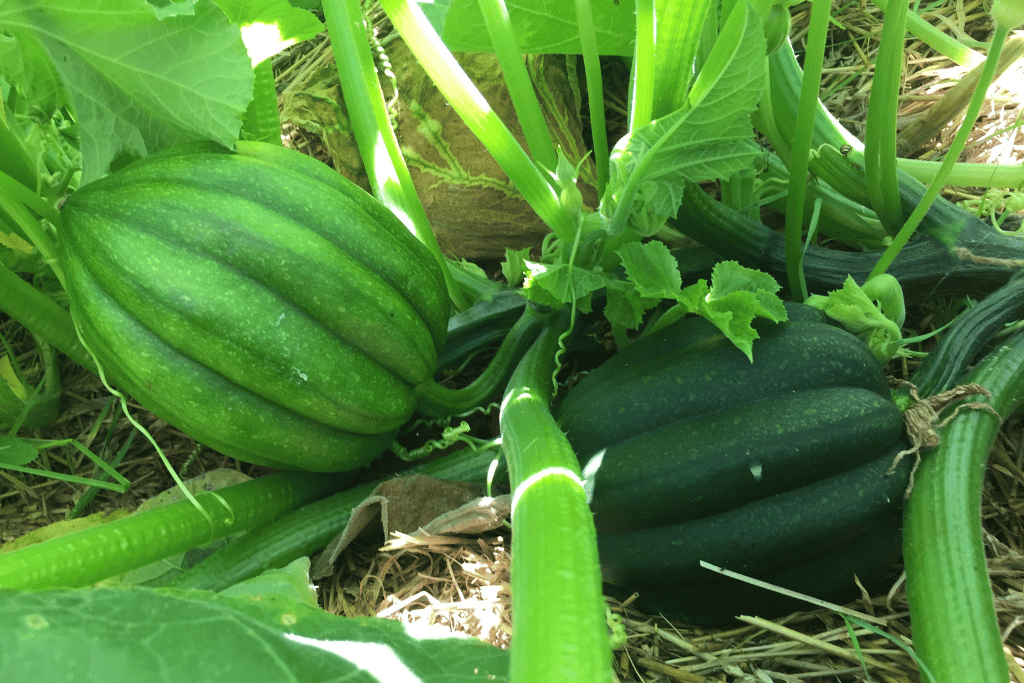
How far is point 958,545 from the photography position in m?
0.96

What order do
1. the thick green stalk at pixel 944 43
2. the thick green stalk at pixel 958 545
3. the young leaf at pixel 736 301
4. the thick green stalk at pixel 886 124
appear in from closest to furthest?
the thick green stalk at pixel 958 545
the young leaf at pixel 736 301
the thick green stalk at pixel 886 124
the thick green stalk at pixel 944 43

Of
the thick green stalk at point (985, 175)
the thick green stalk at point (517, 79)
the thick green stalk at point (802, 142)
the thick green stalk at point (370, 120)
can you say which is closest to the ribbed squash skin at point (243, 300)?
the thick green stalk at point (370, 120)

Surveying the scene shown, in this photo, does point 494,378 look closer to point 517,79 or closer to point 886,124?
point 517,79

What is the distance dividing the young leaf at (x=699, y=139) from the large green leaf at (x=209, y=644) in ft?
2.11

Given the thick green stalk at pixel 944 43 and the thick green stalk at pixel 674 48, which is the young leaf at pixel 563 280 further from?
the thick green stalk at pixel 944 43

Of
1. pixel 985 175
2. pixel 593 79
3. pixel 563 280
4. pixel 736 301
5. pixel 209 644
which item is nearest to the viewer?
pixel 209 644

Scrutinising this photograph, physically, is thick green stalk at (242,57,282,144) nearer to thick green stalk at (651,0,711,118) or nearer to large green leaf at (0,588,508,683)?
thick green stalk at (651,0,711,118)

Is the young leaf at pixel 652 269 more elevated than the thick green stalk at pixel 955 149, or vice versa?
the thick green stalk at pixel 955 149

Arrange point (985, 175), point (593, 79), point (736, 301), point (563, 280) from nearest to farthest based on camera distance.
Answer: point (736, 301), point (563, 280), point (593, 79), point (985, 175)

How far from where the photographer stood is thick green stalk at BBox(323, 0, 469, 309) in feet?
4.87

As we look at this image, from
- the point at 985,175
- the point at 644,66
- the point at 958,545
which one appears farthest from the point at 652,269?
the point at 985,175

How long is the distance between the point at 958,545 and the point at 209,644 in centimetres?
89

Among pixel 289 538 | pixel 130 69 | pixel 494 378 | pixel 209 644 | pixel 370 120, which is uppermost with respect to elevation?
pixel 130 69

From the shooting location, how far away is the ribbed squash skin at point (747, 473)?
3.44ft
